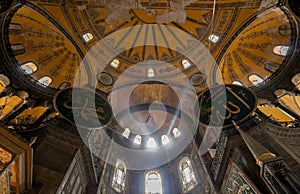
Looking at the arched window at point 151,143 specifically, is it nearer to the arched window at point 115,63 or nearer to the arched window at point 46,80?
the arched window at point 115,63

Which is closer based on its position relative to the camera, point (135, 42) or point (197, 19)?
point (197, 19)

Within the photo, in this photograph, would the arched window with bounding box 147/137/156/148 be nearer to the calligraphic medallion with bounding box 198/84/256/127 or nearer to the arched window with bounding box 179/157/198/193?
the arched window with bounding box 179/157/198/193

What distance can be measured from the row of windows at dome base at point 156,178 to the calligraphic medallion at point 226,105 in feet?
12.8

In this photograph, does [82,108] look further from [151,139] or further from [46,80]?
[151,139]

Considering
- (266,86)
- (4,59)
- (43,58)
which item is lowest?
(266,86)

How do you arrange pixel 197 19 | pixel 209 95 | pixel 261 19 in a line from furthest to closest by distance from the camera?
pixel 197 19
pixel 261 19
pixel 209 95

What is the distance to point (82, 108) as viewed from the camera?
399 inches

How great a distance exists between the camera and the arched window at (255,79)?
13.2 meters

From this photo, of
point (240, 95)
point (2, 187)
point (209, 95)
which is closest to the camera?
point (2, 187)

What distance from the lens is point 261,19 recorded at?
1243cm

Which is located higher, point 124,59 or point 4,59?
point 124,59

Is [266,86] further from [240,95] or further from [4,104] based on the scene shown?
[4,104]

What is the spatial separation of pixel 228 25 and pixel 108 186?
9.65 meters

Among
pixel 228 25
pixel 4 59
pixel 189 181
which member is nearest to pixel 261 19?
pixel 228 25
